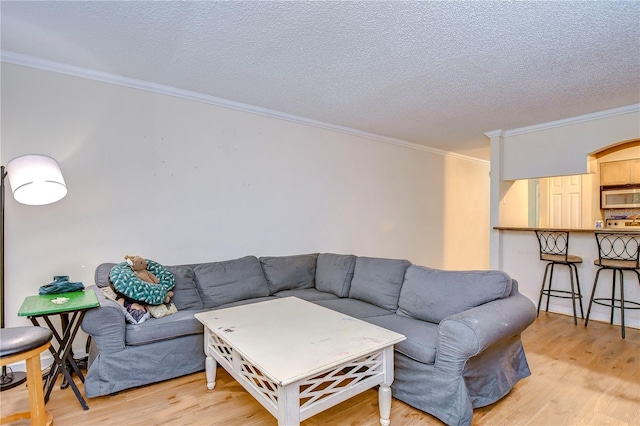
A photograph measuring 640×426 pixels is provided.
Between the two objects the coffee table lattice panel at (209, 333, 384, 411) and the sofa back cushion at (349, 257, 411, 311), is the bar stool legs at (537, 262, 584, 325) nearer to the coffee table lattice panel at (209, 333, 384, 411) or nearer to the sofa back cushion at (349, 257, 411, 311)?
the sofa back cushion at (349, 257, 411, 311)

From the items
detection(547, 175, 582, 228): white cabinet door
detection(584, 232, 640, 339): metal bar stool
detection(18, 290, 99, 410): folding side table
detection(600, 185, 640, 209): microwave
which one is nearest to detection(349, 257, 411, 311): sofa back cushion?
detection(18, 290, 99, 410): folding side table

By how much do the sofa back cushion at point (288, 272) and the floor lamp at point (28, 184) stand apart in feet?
5.90

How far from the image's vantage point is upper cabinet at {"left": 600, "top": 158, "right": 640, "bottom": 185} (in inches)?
211

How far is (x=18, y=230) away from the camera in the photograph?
2.46 meters

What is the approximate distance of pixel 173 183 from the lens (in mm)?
3088

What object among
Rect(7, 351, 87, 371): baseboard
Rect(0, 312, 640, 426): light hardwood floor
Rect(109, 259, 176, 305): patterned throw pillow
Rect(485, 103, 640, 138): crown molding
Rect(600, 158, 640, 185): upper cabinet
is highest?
Rect(485, 103, 640, 138): crown molding

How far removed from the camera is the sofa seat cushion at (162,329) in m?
2.24

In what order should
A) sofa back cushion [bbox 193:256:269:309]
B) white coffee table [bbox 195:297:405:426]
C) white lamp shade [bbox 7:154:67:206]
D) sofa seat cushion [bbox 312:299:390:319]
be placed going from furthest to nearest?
sofa back cushion [bbox 193:256:269:309] → sofa seat cushion [bbox 312:299:390:319] → white lamp shade [bbox 7:154:67:206] → white coffee table [bbox 195:297:405:426]

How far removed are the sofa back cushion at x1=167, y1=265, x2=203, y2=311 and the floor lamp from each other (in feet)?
3.31

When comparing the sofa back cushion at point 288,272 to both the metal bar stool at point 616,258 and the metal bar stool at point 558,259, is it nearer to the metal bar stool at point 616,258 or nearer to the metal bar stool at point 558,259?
the metal bar stool at point 558,259

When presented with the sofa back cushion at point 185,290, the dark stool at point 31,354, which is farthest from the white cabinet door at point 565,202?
the dark stool at point 31,354

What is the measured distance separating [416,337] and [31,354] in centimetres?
209

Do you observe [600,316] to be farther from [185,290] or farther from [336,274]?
[185,290]

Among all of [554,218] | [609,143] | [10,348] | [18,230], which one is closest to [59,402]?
[10,348]
